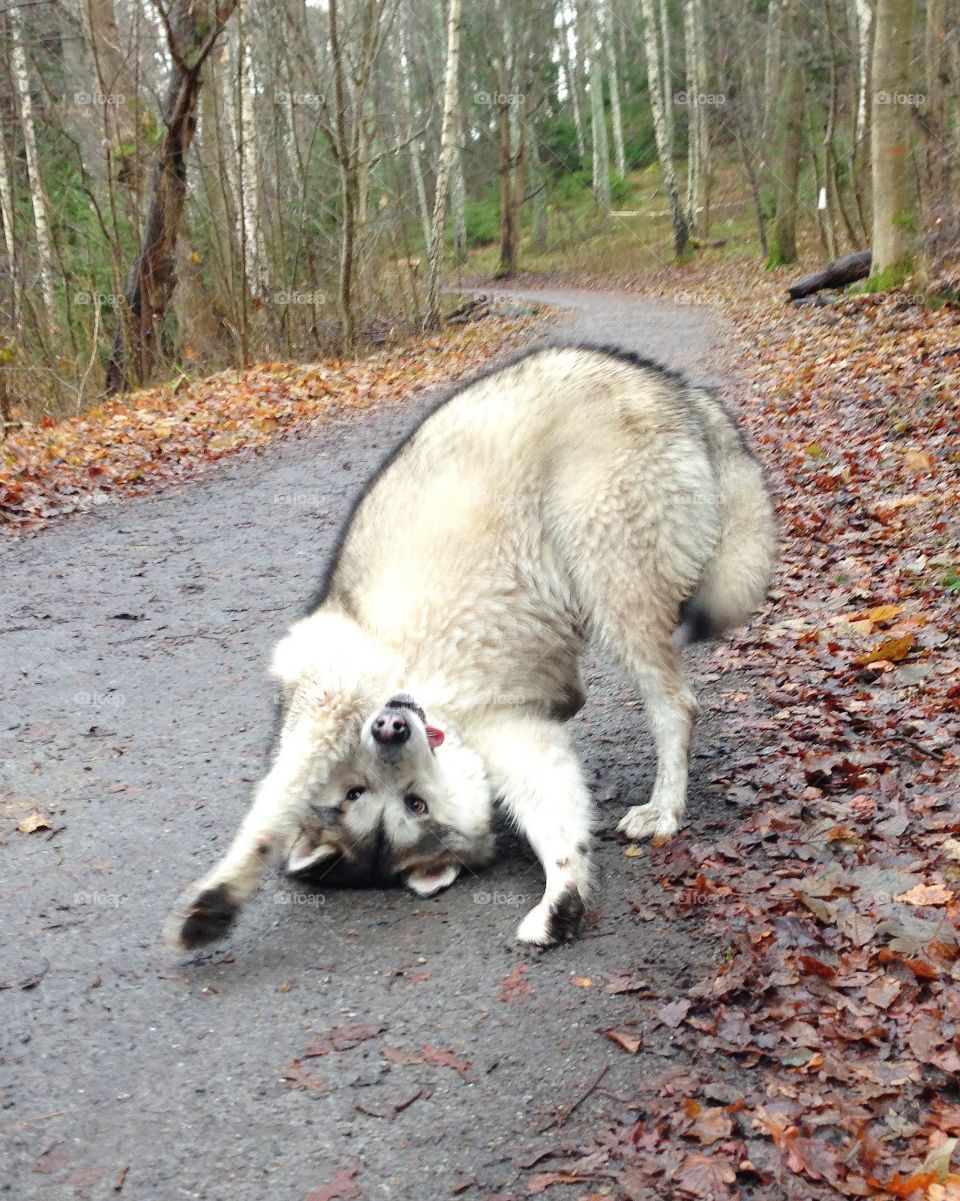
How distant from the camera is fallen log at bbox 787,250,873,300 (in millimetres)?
16422

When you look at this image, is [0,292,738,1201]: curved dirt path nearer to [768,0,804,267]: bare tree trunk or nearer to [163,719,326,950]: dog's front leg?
[163,719,326,950]: dog's front leg

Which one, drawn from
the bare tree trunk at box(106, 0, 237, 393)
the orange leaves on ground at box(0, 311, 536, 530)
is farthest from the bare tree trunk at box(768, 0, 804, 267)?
the bare tree trunk at box(106, 0, 237, 393)

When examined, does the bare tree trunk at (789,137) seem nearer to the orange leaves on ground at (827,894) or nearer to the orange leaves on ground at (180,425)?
the orange leaves on ground at (180,425)

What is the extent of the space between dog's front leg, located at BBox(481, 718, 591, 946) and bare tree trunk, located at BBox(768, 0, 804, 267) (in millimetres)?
21714

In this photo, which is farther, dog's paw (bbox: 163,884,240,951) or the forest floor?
dog's paw (bbox: 163,884,240,951)

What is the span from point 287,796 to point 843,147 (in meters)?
28.4

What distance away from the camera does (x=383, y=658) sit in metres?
4.10

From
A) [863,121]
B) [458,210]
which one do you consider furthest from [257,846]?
[458,210]

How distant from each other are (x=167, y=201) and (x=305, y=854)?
13346 mm

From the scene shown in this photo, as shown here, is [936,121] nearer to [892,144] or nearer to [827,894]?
[892,144]

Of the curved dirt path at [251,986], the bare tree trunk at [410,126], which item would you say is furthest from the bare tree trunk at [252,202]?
the bare tree trunk at [410,126]

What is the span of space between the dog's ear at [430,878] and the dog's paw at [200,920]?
0.67m

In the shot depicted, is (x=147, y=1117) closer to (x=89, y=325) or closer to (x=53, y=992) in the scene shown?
(x=53, y=992)

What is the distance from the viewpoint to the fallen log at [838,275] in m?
16.4
